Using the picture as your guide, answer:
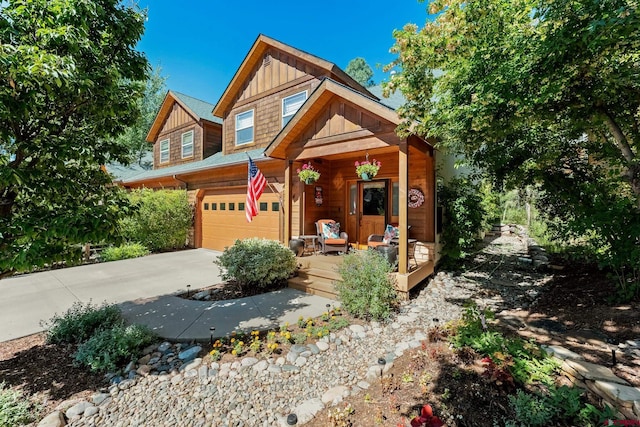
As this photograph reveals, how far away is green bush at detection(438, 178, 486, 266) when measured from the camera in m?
7.03

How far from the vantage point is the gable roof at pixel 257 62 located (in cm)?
870

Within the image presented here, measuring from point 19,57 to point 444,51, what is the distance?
5.36 metres

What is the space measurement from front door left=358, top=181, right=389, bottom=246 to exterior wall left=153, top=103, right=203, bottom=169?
28.2ft

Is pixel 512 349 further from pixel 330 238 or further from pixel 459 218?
pixel 330 238

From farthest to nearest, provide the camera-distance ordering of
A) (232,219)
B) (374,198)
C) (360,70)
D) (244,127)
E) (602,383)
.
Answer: (360,70) < (244,127) < (232,219) < (374,198) < (602,383)

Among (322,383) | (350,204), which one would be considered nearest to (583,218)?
(322,383)

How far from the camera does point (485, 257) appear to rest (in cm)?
897

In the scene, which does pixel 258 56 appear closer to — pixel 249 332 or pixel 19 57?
pixel 19 57

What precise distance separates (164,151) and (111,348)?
1442 centimetres

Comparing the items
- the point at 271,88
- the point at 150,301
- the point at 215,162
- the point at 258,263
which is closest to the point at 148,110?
the point at 215,162

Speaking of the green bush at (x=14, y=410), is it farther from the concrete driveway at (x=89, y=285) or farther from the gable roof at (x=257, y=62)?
the gable roof at (x=257, y=62)

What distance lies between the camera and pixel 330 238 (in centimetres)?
758

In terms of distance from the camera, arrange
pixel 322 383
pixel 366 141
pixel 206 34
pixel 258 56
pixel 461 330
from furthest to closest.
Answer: pixel 206 34
pixel 258 56
pixel 366 141
pixel 461 330
pixel 322 383

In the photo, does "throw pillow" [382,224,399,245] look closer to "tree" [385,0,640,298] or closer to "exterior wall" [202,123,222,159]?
"tree" [385,0,640,298]
